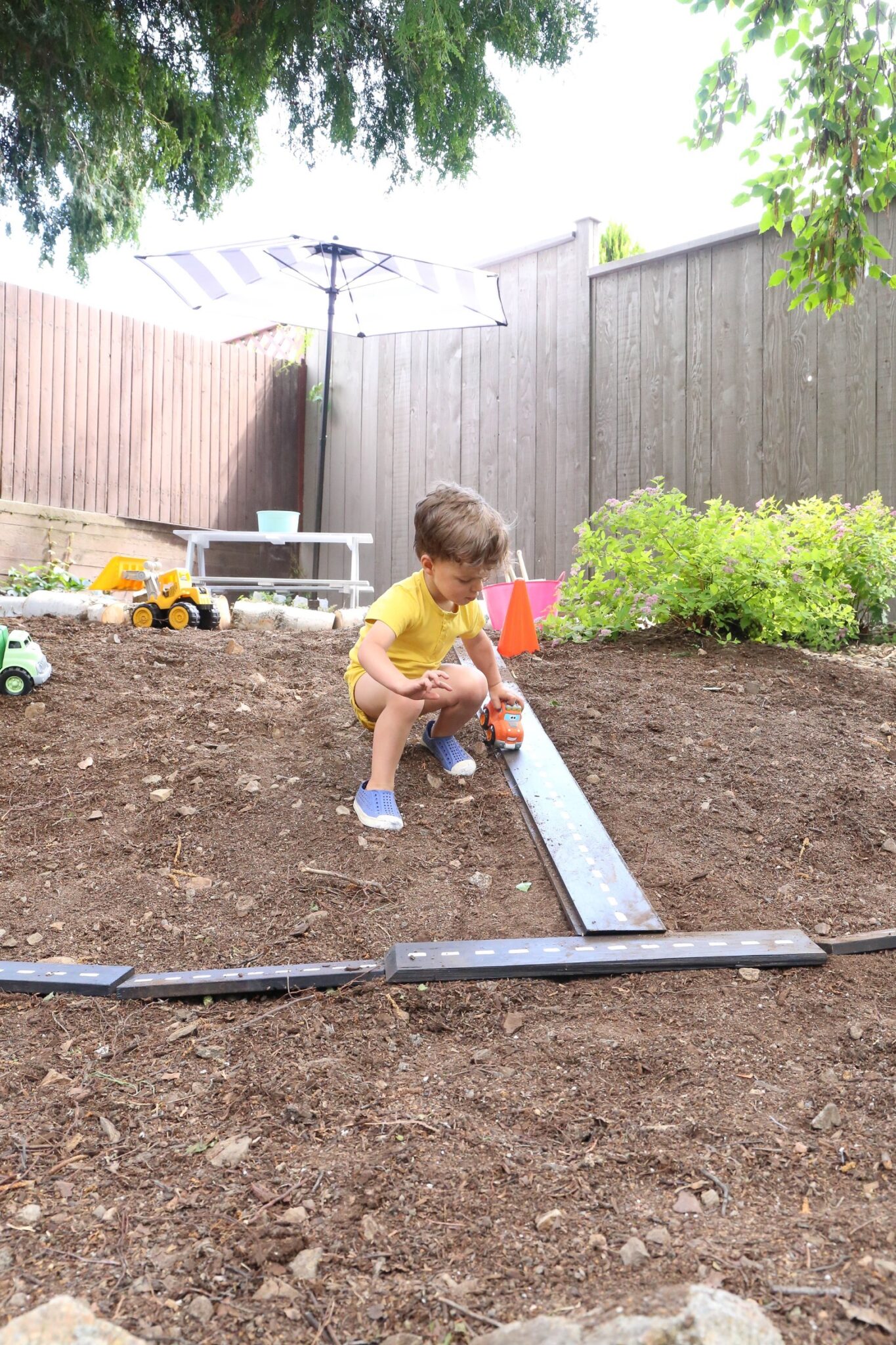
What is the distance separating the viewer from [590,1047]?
→ 1547 mm

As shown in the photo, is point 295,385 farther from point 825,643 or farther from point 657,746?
point 657,746

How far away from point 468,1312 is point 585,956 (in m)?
0.86

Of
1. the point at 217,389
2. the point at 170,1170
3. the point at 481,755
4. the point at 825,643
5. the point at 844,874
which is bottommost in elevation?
the point at 170,1170

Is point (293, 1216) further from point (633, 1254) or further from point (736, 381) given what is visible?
point (736, 381)

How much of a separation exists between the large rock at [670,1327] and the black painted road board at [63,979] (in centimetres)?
107

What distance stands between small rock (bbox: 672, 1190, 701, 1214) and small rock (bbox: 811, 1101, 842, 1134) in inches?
9.7

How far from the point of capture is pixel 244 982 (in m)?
1.77

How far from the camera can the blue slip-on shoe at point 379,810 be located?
2.43 m

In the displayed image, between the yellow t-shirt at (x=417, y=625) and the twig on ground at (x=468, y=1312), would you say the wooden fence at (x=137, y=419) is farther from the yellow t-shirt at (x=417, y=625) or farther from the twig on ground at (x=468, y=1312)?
the twig on ground at (x=468, y=1312)

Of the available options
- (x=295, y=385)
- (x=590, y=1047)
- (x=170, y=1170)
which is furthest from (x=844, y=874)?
(x=295, y=385)

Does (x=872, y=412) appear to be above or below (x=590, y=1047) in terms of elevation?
above

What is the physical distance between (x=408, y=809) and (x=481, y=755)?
0.41 meters

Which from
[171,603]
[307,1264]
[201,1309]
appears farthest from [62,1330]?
[171,603]

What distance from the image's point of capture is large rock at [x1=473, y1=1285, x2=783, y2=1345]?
0.91m
